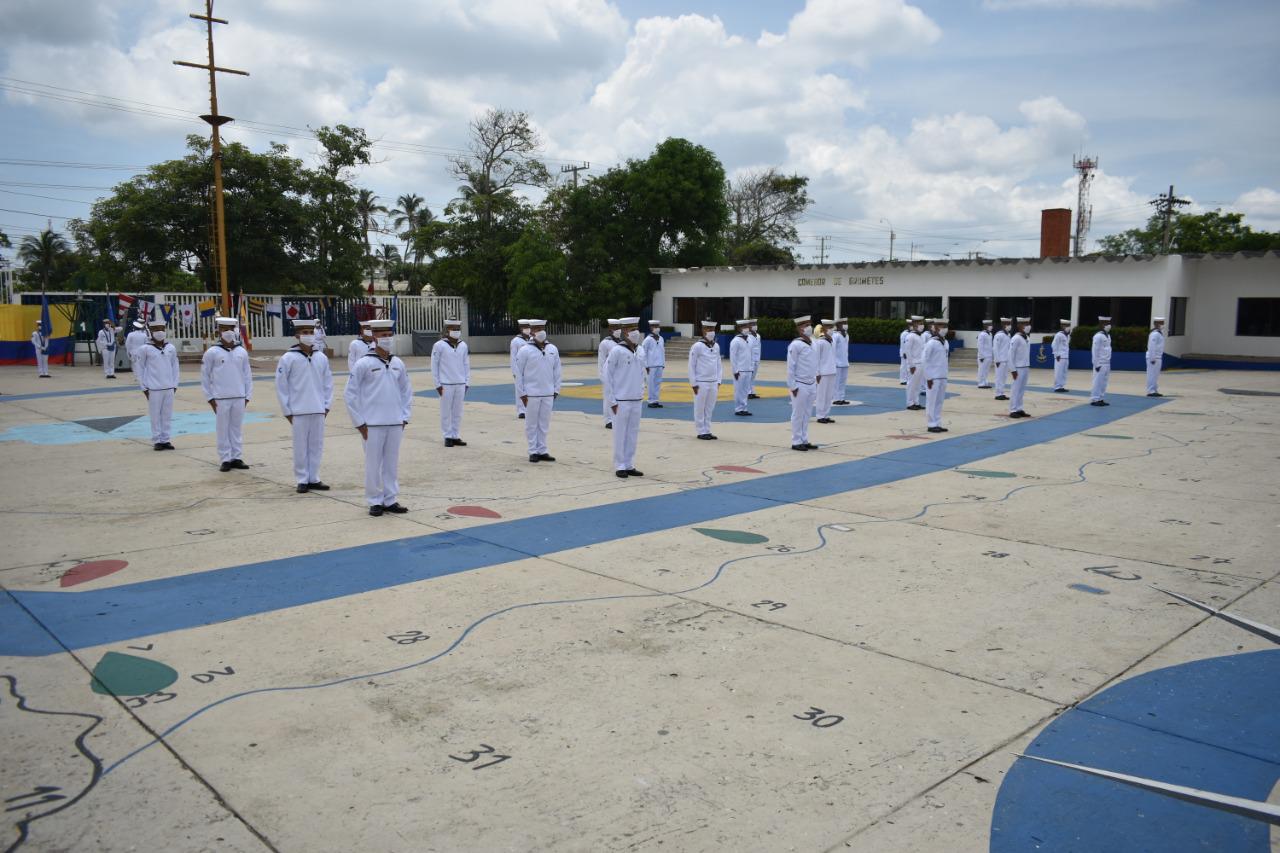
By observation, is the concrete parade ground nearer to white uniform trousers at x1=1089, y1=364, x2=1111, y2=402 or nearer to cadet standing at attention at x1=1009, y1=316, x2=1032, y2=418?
cadet standing at attention at x1=1009, y1=316, x2=1032, y2=418

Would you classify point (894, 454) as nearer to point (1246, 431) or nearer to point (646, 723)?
point (1246, 431)

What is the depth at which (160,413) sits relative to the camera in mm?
12492

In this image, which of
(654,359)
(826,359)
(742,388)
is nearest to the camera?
(826,359)

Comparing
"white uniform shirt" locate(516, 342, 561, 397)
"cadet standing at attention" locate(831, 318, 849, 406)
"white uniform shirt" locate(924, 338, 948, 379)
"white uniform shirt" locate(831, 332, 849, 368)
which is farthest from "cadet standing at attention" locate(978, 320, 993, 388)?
"white uniform shirt" locate(516, 342, 561, 397)

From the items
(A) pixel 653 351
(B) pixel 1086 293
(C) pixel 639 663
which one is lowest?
(C) pixel 639 663

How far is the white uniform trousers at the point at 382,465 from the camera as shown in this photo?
8.68 m

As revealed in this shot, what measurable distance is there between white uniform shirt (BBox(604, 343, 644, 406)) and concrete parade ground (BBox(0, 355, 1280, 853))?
1.14m

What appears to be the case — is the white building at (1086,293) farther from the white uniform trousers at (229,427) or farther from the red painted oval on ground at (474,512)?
the white uniform trousers at (229,427)

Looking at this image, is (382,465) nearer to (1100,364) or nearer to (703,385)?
(703,385)

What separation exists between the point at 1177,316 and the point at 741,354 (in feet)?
73.8

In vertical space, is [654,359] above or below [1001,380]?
above

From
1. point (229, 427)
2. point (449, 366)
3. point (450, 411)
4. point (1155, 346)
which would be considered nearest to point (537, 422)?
point (450, 411)

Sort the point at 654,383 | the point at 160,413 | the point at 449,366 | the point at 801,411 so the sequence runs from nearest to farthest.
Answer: the point at 160,413 < the point at 801,411 < the point at 449,366 < the point at 654,383

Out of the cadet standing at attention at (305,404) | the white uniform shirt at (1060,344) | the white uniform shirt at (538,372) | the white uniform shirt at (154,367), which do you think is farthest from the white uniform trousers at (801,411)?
the white uniform shirt at (1060,344)
